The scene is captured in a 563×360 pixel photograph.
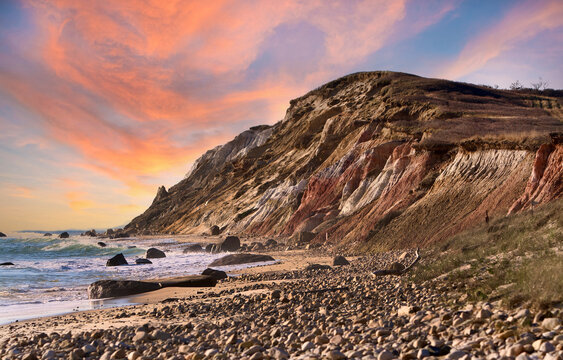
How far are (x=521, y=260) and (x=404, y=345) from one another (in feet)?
16.7

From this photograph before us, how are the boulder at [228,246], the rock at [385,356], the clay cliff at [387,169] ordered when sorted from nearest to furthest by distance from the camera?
1. the rock at [385,356]
2. the clay cliff at [387,169]
3. the boulder at [228,246]

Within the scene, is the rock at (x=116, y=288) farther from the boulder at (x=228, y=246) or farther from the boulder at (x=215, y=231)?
the boulder at (x=215, y=231)

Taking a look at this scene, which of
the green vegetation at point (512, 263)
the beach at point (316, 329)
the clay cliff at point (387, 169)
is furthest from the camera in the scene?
the clay cliff at point (387, 169)

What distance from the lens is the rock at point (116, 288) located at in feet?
55.3

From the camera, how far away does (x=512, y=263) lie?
9781 millimetres

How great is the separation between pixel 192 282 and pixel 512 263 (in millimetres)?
12032

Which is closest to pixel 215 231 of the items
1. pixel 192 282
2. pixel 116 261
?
pixel 116 261

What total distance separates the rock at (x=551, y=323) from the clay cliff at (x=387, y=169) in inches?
575

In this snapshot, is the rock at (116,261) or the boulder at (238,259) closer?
the boulder at (238,259)

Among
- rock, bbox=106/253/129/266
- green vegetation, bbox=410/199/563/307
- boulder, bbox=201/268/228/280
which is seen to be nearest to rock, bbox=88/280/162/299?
boulder, bbox=201/268/228/280

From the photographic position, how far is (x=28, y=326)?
11664mm

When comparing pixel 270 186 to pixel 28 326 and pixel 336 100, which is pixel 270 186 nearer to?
pixel 336 100

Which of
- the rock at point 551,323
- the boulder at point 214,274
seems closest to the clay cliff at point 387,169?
the boulder at point 214,274

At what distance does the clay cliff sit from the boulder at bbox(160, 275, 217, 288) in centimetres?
1063
